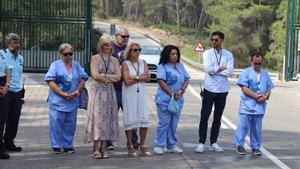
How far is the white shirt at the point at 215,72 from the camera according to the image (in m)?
10.5

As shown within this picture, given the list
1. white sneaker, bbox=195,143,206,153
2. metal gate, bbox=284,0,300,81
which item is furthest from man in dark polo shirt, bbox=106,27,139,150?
metal gate, bbox=284,0,300,81

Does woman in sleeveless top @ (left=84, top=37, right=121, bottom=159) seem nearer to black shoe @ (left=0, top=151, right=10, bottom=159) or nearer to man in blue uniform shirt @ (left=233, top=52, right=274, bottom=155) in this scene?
black shoe @ (left=0, top=151, right=10, bottom=159)

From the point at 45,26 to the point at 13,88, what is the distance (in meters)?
15.9

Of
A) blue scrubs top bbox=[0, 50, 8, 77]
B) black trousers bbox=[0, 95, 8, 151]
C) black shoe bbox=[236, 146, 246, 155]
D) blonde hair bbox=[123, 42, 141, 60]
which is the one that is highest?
blonde hair bbox=[123, 42, 141, 60]

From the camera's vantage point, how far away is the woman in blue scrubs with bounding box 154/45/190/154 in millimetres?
10281

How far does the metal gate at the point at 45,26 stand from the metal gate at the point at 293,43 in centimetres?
1149

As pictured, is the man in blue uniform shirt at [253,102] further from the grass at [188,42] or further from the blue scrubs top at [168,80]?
the grass at [188,42]

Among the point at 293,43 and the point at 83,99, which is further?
the point at 293,43

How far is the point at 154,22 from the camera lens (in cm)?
12169

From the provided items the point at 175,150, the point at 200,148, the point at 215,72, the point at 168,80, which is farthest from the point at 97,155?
the point at 215,72

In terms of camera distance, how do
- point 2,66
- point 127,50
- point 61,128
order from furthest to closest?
point 61,128, point 127,50, point 2,66

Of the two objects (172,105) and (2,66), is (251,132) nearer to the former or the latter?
(172,105)

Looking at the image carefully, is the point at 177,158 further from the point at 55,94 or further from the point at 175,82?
the point at 55,94

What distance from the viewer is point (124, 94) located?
10.1 metres
